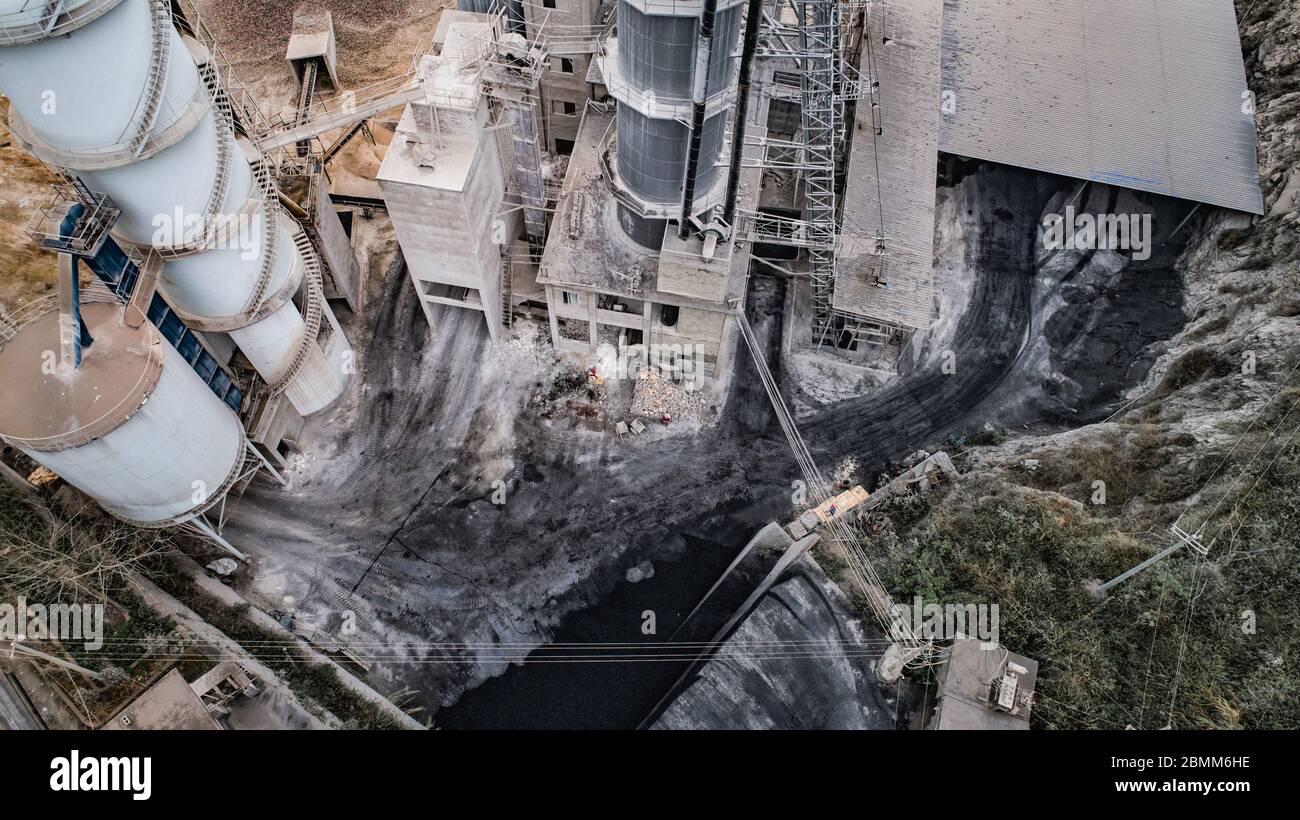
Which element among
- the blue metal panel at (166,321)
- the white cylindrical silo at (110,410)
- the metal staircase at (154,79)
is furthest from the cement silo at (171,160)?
the white cylindrical silo at (110,410)

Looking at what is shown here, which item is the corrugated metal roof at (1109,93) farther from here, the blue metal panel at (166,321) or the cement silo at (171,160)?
the blue metal panel at (166,321)

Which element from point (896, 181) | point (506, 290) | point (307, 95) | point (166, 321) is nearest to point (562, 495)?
point (506, 290)

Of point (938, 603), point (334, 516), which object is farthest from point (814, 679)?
point (334, 516)

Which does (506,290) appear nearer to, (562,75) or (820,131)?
(562,75)

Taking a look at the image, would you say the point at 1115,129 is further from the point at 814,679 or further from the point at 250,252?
the point at 250,252

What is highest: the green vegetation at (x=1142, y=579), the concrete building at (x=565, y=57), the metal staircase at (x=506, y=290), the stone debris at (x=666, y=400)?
the concrete building at (x=565, y=57)
